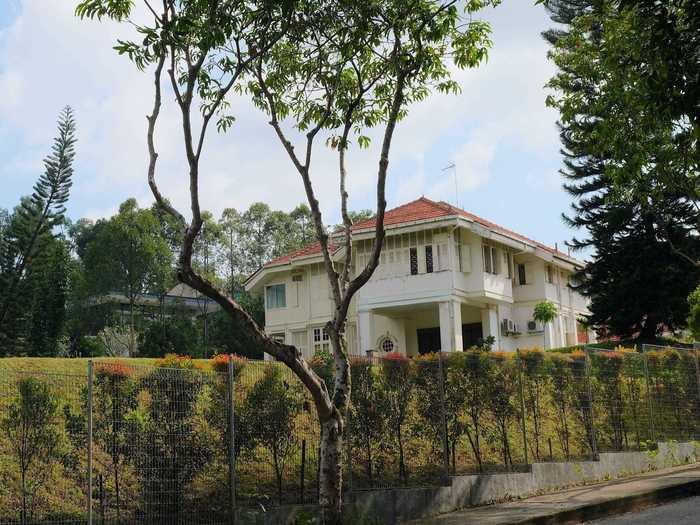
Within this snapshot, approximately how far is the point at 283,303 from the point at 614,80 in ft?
87.2

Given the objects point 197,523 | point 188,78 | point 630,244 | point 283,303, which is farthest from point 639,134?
point 283,303

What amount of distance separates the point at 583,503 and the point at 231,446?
4747 mm

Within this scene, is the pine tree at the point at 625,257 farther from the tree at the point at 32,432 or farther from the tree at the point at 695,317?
the tree at the point at 32,432

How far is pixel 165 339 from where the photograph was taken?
44.7 meters

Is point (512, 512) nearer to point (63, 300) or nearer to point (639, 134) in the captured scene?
point (639, 134)

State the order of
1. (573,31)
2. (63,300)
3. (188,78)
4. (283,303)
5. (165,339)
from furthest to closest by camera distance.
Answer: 1. (165,339)
2. (283,303)
3. (63,300)
4. (573,31)
5. (188,78)

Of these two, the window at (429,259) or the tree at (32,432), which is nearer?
the tree at (32,432)

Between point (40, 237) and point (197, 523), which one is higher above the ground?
point (40, 237)

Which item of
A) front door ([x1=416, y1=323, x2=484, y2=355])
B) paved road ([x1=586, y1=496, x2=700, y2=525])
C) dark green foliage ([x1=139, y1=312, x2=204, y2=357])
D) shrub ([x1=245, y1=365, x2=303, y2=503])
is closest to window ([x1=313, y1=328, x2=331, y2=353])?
front door ([x1=416, y1=323, x2=484, y2=355])

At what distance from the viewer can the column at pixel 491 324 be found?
114 ft

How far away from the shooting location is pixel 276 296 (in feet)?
128

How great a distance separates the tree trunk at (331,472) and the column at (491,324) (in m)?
25.5

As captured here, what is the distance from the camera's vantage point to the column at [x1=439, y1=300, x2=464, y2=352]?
3256 centimetres

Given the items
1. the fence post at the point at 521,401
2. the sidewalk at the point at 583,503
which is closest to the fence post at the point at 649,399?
the sidewalk at the point at 583,503
